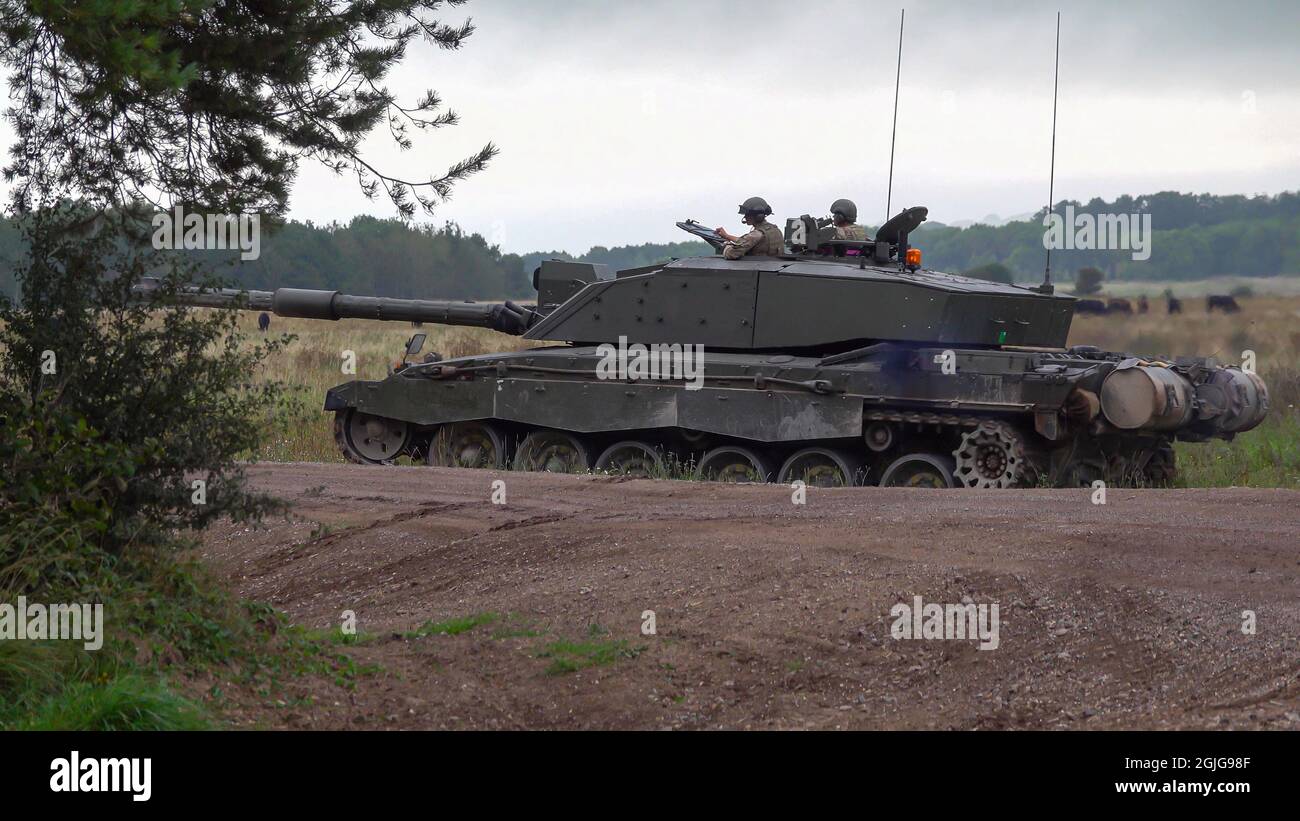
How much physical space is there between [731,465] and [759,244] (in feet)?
7.85

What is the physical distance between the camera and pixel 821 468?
14195 millimetres

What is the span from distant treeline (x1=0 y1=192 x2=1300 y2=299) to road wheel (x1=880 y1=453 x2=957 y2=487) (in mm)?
3738

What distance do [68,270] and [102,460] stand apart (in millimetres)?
1117

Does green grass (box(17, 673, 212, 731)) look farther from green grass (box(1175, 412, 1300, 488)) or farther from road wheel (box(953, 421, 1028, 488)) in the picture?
green grass (box(1175, 412, 1300, 488))

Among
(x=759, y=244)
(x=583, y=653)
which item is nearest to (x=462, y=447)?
(x=759, y=244)

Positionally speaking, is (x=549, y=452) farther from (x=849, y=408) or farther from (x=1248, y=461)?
(x=1248, y=461)

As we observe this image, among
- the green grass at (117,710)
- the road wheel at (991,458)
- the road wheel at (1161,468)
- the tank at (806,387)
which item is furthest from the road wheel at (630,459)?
the green grass at (117,710)

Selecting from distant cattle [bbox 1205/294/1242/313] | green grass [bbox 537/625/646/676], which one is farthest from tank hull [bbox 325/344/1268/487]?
green grass [bbox 537/625/646/676]

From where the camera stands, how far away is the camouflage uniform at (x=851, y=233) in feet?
50.3

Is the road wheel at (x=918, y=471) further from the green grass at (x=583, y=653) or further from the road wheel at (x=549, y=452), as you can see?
the green grass at (x=583, y=653)
